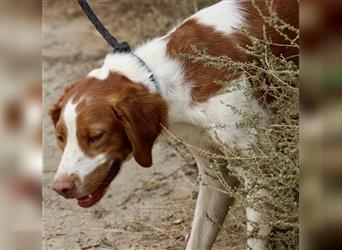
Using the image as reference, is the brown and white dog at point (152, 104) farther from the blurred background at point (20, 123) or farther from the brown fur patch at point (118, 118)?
the blurred background at point (20, 123)

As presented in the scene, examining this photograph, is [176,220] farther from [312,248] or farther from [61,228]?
[312,248]

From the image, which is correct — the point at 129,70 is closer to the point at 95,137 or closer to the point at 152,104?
the point at 152,104

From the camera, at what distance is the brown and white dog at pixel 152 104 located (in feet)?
9.12

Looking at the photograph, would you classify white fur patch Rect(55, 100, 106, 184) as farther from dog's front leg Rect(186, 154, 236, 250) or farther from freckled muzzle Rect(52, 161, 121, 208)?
dog's front leg Rect(186, 154, 236, 250)

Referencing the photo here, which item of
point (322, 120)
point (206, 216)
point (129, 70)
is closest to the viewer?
point (322, 120)

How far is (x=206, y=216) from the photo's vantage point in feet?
10.6

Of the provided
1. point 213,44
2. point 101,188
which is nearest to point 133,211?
point 101,188

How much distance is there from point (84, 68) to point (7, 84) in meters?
4.56

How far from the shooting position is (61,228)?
3826 millimetres

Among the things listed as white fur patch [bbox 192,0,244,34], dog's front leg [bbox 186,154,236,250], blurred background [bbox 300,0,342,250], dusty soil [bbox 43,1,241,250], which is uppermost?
blurred background [bbox 300,0,342,250]

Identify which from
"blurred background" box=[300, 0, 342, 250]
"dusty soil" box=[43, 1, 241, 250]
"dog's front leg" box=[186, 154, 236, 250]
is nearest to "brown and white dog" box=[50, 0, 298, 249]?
"dog's front leg" box=[186, 154, 236, 250]

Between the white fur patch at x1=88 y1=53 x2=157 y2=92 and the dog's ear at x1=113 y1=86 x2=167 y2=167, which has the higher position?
the white fur patch at x1=88 y1=53 x2=157 y2=92

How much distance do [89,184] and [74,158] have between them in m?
0.12

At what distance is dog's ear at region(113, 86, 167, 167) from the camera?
2.81 m
